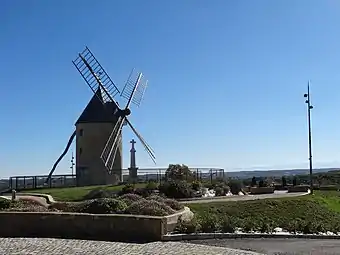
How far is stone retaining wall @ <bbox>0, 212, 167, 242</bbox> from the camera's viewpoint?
61.3ft

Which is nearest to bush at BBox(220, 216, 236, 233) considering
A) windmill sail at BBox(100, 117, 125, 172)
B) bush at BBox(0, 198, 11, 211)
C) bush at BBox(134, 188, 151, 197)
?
bush at BBox(0, 198, 11, 211)

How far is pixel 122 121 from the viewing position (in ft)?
178

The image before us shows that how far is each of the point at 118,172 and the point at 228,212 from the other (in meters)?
27.2

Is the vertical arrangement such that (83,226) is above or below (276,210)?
above

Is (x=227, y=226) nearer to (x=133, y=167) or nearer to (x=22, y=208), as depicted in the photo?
(x=22, y=208)

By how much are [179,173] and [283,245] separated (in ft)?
88.9

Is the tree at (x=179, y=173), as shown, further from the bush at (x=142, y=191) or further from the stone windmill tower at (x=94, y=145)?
the stone windmill tower at (x=94, y=145)

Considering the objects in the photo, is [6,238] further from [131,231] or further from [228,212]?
[228,212]

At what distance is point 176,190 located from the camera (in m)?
35.8

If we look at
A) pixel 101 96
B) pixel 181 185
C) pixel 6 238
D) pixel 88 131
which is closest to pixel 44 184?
pixel 88 131

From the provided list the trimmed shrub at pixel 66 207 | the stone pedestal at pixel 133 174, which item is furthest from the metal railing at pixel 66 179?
the trimmed shrub at pixel 66 207

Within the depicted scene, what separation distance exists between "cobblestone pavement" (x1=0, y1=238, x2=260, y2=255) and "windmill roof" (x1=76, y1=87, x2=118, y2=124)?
116 feet

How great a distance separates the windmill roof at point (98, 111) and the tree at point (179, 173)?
34.6 ft

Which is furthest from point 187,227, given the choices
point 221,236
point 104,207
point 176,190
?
point 176,190
